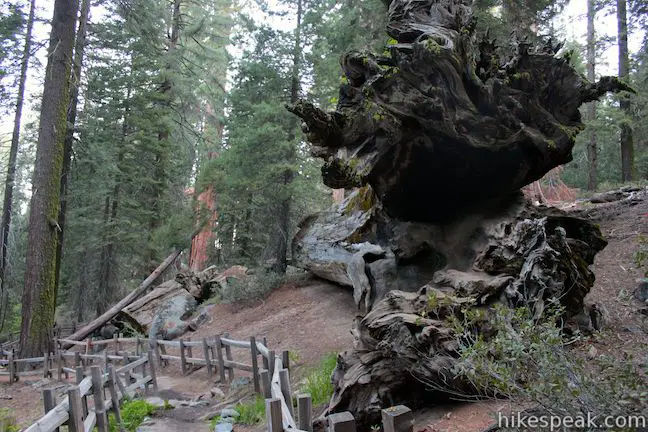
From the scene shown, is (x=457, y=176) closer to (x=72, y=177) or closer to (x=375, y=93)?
(x=375, y=93)

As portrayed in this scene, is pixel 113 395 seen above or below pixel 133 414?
above

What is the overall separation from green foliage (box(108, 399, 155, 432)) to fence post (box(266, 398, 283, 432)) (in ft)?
15.1

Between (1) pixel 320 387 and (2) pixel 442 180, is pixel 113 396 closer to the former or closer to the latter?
(1) pixel 320 387

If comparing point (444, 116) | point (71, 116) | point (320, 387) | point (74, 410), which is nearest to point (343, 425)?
point (320, 387)

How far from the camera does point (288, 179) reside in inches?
597

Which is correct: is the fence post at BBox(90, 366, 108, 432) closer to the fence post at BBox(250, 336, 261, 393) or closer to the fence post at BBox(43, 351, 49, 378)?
the fence post at BBox(250, 336, 261, 393)

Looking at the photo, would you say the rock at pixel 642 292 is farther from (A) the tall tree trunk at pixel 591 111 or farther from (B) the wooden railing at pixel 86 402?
(A) the tall tree trunk at pixel 591 111

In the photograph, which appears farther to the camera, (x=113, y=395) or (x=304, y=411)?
(x=113, y=395)

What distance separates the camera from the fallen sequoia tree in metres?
5.06

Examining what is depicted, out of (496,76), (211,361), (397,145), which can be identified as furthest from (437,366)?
(211,361)

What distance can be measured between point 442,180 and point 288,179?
862cm

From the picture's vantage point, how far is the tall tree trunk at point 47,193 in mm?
13164

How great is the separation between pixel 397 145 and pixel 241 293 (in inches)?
402

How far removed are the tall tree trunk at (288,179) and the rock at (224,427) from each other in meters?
8.67
